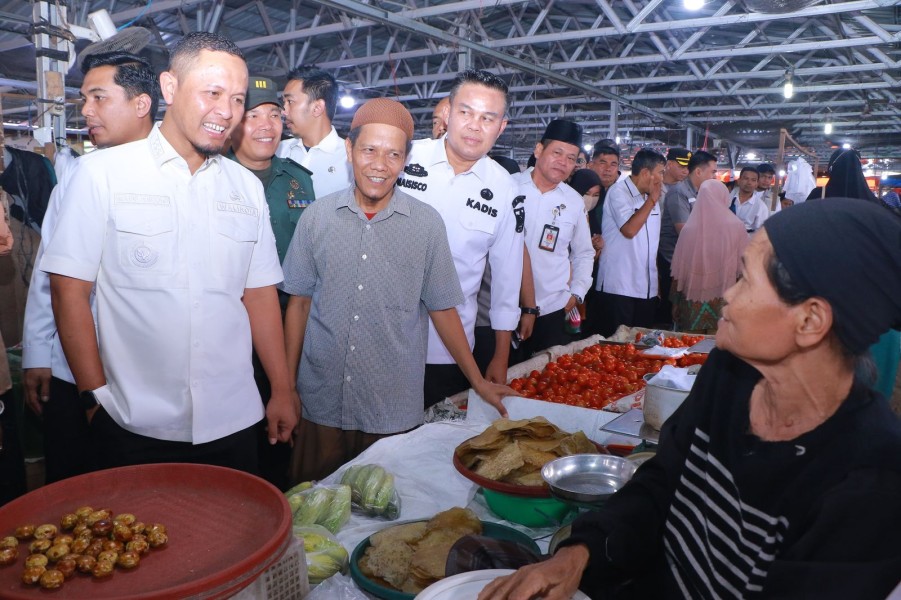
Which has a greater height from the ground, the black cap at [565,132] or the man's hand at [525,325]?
the black cap at [565,132]

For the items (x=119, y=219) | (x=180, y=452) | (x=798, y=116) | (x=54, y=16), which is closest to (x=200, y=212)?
(x=119, y=219)

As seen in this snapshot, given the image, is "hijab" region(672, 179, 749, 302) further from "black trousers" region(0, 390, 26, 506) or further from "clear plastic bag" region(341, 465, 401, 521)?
"black trousers" region(0, 390, 26, 506)

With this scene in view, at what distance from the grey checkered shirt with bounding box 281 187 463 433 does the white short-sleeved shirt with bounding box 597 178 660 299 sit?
3577 millimetres

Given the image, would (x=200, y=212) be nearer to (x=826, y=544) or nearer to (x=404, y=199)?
(x=404, y=199)

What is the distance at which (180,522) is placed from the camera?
4.60ft

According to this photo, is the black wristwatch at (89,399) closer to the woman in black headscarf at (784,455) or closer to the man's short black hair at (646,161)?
the woman in black headscarf at (784,455)

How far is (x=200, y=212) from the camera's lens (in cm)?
219

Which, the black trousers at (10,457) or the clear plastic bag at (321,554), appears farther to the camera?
the black trousers at (10,457)

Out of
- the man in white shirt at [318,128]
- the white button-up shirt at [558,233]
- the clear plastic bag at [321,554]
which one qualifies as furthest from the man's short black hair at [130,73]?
the white button-up shirt at [558,233]

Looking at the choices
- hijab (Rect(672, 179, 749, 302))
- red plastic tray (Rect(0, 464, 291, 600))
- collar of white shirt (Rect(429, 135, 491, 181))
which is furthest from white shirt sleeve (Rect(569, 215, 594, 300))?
red plastic tray (Rect(0, 464, 291, 600))

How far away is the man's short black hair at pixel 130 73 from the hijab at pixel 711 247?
477cm

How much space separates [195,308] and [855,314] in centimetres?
180

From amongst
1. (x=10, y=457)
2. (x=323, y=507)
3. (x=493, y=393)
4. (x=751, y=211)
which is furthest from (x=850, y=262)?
(x=751, y=211)

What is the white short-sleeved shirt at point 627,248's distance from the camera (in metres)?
5.92
